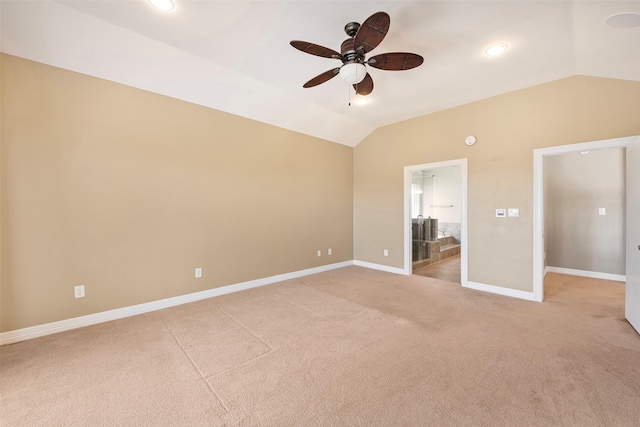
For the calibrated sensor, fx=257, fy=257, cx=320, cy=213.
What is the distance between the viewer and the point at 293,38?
8.28 ft

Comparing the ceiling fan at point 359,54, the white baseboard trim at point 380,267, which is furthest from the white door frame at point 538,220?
the ceiling fan at point 359,54

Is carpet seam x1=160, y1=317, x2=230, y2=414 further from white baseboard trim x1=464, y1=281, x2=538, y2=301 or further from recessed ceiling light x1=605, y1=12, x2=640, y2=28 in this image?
recessed ceiling light x1=605, y1=12, x2=640, y2=28

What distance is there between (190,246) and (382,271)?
11.8 ft

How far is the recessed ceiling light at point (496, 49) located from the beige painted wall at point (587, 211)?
325 centimetres

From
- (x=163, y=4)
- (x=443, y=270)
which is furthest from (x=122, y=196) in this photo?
(x=443, y=270)

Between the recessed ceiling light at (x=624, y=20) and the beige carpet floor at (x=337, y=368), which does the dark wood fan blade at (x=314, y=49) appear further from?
the beige carpet floor at (x=337, y=368)

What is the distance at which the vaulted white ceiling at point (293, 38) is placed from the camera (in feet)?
7.04

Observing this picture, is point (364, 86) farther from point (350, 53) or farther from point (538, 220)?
point (538, 220)

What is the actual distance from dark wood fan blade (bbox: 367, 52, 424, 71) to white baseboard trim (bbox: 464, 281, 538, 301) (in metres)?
3.43

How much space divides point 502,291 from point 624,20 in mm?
3244

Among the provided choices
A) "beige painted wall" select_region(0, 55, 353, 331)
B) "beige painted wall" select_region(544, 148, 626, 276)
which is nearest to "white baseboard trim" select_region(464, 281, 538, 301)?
"beige painted wall" select_region(544, 148, 626, 276)

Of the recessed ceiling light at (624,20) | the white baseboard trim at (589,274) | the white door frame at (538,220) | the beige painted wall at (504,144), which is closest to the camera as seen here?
the recessed ceiling light at (624,20)

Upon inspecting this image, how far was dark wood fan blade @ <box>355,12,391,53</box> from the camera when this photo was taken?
1722 mm

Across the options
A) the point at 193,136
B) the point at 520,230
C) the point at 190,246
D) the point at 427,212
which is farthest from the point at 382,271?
the point at 193,136
